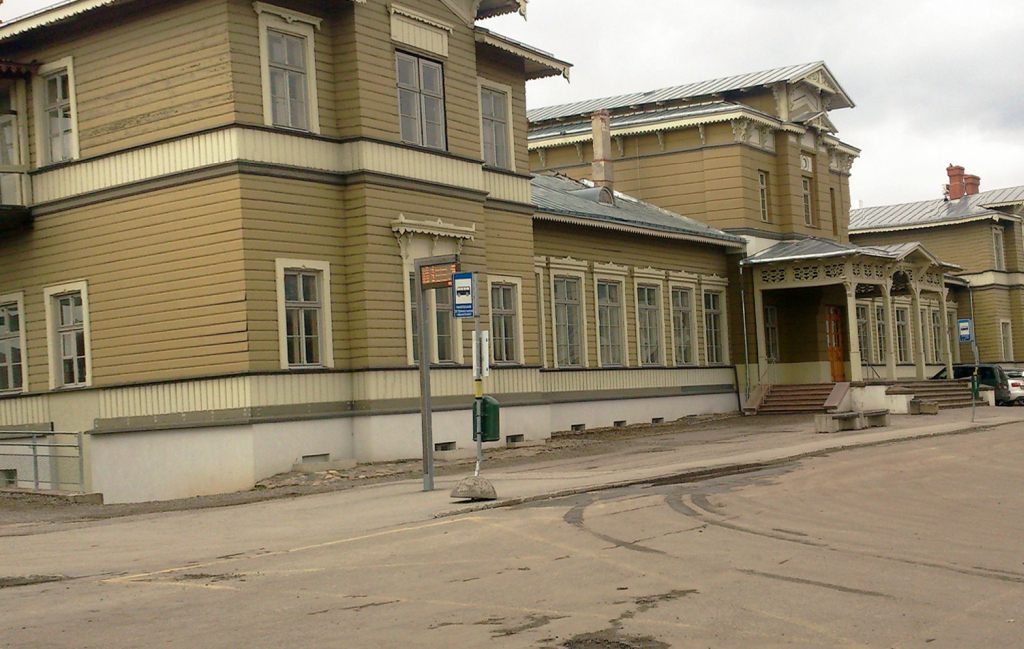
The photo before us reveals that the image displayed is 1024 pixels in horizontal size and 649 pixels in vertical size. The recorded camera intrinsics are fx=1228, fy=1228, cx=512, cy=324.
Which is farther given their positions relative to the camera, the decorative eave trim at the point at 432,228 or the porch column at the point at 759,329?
the porch column at the point at 759,329

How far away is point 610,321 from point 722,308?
6.48m

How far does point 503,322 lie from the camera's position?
26.7 metres

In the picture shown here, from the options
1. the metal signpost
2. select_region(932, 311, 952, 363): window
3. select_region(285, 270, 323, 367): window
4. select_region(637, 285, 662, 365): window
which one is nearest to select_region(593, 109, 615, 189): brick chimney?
select_region(637, 285, 662, 365): window

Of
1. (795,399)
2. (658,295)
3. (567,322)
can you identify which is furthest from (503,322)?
(795,399)

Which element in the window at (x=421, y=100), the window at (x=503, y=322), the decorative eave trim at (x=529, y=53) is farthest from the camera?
the window at (x=503, y=322)

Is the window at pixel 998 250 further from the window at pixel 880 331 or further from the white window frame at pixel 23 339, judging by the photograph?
the white window frame at pixel 23 339

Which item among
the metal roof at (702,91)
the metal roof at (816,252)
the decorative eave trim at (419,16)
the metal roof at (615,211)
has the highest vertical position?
the metal roof at (702,91)

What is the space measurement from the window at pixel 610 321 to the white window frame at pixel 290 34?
513 inches

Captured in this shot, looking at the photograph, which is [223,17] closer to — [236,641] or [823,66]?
[236,641]

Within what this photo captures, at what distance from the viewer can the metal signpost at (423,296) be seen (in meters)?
16.0

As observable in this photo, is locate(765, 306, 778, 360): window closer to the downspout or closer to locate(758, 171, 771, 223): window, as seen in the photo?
the downspout

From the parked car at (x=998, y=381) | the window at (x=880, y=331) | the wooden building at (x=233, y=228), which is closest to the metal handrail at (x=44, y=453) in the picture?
the wooden building at (x=233, y=228)

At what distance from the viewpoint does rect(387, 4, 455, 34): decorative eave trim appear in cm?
2267

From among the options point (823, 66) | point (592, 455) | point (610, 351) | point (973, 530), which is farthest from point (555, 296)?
point (973, 530)
